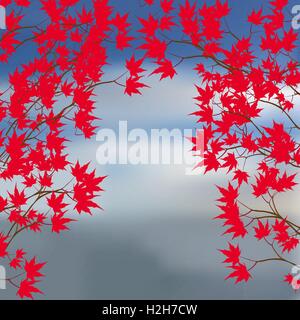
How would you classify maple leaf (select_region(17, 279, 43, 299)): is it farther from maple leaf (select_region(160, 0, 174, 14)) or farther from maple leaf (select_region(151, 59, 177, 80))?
maple leaf (select_region(160, 0, 174, 14))

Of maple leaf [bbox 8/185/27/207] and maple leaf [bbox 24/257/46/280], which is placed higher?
maple leaf [bbox 8/185/27/207]

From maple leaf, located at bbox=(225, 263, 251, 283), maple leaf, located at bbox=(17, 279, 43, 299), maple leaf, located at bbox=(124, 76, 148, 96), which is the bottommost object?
maple leaf, located at bbox=(17, 279, 43, 299)

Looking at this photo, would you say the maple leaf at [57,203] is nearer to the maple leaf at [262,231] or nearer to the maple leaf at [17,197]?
the maple leaf at [17,197]

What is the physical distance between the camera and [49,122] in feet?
6.09

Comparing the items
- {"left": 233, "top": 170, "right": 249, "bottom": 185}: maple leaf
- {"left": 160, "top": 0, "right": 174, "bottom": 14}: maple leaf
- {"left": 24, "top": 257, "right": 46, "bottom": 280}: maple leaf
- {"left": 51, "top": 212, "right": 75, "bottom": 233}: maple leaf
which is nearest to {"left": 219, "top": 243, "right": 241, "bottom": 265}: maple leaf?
{"left": 233, "top": 170, "right": 249, "bottom": 185}: maple leaf

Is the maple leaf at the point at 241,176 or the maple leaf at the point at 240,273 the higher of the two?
the maple leaf at the point at 241,176

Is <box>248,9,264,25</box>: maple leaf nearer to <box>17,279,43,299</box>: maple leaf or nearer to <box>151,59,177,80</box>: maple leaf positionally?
<box>151,59,177,80</box>: maple leaf

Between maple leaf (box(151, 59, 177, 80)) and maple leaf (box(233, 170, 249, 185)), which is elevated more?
maple leaf (box(151, 59, 177, 80))

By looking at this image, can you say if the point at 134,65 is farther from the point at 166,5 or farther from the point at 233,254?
the point at 233,254

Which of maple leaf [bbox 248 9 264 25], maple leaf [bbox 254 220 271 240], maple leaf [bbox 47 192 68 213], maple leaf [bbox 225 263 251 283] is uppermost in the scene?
maple leaf [bbox 248 9 264 25]

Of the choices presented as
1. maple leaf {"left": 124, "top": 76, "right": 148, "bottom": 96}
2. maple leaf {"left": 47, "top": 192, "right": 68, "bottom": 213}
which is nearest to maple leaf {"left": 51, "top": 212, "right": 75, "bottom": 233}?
maple leaf {"left": 47, "top": 192, "right": 68, "bottom": 213}

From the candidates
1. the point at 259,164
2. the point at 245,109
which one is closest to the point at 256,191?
the point at 259,164

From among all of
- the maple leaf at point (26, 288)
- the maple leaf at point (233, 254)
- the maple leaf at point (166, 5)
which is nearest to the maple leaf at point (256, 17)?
the maple leaf at point (166, 5)
